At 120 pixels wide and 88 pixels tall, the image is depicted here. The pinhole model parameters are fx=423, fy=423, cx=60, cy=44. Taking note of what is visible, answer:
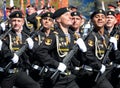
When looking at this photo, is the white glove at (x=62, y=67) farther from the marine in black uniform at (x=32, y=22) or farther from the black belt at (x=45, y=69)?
the marine in black uniform at (x=32, y=22)

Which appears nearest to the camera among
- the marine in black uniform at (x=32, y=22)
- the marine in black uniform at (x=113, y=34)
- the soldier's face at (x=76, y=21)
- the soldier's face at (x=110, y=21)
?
the marine in black uniform at (x=113, y=34)

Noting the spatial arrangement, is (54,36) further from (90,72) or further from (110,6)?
(110,6)

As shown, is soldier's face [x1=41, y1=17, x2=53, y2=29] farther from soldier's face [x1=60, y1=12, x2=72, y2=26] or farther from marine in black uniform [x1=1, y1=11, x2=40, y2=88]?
soldier's face [x1=60, y1=12, x2=72, y2=26]

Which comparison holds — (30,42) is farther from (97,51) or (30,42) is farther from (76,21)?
(97,51)

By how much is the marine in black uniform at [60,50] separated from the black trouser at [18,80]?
573 millimetres

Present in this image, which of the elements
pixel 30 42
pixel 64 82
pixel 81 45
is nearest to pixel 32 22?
pixel 30 42

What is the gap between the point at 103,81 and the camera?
25.6ft

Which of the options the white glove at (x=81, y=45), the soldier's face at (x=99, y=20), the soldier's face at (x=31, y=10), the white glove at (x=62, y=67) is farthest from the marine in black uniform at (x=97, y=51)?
the soldier's face at (x=31, y=10)

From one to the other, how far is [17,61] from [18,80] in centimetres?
36

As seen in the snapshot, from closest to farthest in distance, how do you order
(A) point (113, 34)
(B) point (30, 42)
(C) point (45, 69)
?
(C) point (45, 69), (B) point (30, 42), (A) point (113, 34)

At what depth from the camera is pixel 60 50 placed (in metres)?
7.48

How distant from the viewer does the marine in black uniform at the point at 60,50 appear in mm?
7448

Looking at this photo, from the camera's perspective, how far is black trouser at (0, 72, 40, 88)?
7973 millimetres

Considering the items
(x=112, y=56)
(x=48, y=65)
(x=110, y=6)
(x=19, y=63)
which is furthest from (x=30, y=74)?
(x=110, y=6)
